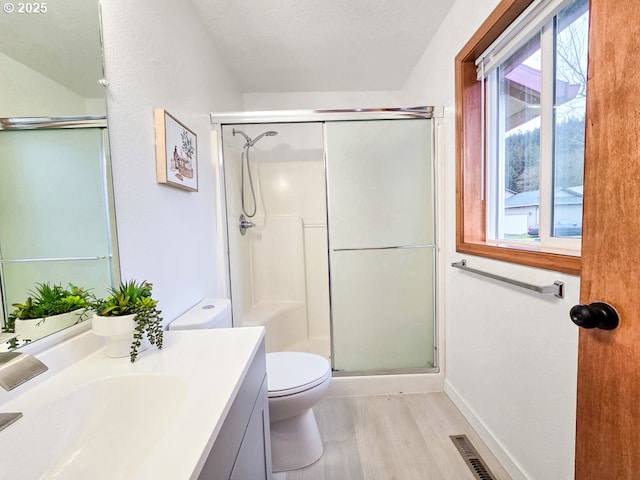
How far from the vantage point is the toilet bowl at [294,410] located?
4.24 ft

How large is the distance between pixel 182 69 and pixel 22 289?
122 cm

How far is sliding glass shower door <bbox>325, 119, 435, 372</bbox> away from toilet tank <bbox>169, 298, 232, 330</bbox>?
77cm

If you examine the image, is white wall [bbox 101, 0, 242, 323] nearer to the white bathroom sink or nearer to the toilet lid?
the white bathroom sink

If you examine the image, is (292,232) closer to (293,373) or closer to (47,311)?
(293,373)

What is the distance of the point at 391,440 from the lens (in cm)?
153

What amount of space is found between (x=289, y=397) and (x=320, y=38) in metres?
2.13

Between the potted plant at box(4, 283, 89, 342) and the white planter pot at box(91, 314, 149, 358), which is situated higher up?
the potted plant at box(4, 283, 89, 342)

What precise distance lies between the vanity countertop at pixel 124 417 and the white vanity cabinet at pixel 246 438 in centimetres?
5

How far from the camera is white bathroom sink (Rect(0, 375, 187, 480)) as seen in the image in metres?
0.55

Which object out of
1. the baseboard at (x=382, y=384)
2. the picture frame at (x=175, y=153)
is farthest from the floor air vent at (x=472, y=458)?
the picture frame at (x=175, y=153)

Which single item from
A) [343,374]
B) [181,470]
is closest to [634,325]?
[181,470]

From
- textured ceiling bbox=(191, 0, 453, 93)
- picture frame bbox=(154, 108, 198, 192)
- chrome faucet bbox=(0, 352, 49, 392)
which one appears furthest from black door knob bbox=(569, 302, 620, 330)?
textured ceiling bbox=(191, 0, 453, 93)

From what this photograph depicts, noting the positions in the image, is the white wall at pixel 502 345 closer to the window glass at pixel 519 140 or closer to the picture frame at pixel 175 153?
the window glass at pixel 519 140

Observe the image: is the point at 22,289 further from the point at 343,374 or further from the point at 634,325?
the point at 343,374
